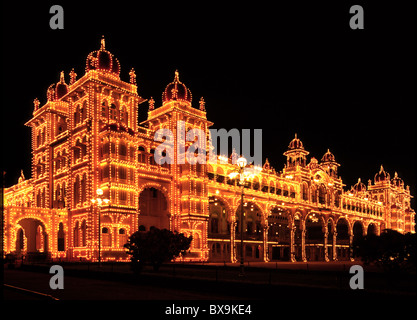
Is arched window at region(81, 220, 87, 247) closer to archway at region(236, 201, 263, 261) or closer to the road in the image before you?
archway at region(236, 201, 263, 261)

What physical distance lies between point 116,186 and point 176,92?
1526 centimetres

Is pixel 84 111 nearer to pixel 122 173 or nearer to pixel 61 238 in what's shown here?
pixel 122 173

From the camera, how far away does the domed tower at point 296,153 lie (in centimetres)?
7675

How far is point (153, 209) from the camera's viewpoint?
176 ft

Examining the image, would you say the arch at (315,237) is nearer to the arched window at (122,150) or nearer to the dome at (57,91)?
the arched window at (122,150)

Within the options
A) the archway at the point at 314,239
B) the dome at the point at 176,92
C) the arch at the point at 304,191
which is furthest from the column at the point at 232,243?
the archway at the point at 314,239

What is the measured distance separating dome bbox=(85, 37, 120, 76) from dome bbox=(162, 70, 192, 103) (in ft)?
24.9

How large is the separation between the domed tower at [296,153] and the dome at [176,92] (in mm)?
26537

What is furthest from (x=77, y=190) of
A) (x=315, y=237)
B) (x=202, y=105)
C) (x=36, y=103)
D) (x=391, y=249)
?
(x=315, y=237)

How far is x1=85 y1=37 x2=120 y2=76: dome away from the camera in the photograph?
49.1 meters

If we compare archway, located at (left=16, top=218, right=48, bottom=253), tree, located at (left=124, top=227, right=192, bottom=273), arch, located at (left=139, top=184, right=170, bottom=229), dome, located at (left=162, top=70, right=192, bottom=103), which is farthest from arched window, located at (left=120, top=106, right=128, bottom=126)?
tree, located at (left=124, top=227, right=192, bottom=273)
